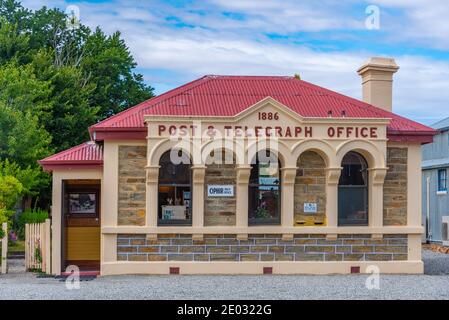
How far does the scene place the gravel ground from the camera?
14.9 m

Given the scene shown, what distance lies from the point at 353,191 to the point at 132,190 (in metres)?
5.33

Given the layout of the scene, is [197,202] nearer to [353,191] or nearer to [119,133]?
[119,133]

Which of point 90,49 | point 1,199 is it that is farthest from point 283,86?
point 90,49

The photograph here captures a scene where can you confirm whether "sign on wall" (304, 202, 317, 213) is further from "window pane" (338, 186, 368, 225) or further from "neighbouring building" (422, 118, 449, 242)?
Answer: "neighbouring building" (422, 118, 449, 242)

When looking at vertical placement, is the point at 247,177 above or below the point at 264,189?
above

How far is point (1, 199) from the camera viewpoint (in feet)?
71.9

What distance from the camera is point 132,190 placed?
61.6ft

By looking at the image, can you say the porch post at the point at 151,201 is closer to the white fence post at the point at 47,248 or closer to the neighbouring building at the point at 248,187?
the neighbouring building at the point at 248,187

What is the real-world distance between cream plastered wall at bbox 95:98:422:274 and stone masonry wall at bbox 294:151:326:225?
19 centimetres

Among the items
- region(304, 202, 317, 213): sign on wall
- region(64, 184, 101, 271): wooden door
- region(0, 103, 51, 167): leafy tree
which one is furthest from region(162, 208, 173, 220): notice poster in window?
region(0, 103, 51, 167): leafy tree

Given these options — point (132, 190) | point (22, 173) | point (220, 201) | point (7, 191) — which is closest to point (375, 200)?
point (220, 201)

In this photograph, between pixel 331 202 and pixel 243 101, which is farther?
pixel 243 101

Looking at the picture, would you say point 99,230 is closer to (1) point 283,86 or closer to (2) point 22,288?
(2) point 22,288

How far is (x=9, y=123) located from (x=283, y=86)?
14217 mm
